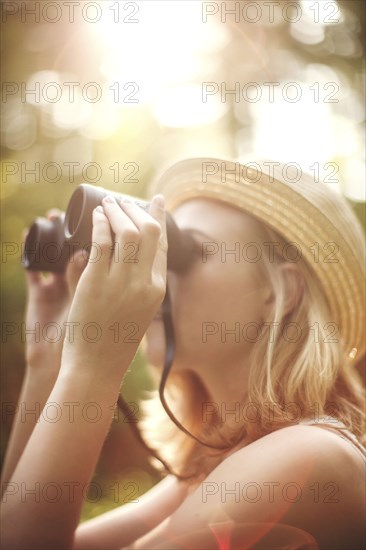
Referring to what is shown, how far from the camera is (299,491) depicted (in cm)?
98

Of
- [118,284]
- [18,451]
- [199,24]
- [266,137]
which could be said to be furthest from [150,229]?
[199,24]

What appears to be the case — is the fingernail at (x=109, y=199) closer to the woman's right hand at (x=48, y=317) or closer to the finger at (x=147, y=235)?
the finger at (x=147, y=235)

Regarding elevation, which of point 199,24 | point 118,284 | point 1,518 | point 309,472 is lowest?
point 1,518

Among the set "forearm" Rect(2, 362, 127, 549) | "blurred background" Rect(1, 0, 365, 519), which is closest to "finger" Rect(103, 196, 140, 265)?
"forearm" Rect(2, 362, 127, 549)

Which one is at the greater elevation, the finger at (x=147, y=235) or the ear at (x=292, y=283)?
the finger at (x=147, y=235)

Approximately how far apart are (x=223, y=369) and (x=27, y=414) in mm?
506

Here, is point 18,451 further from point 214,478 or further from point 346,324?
point 346,324

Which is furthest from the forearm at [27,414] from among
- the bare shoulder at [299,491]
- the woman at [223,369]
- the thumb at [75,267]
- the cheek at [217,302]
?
the bare shoulder at [299,491]

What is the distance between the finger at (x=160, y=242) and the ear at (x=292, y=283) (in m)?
0.34

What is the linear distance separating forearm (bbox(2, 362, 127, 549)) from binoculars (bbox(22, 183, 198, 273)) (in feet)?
1.06

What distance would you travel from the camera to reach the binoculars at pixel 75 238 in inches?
45.7

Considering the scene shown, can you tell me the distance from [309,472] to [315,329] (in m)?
0.37

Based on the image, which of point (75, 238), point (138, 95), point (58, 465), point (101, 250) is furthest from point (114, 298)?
point (138, 95)

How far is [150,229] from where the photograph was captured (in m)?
1.06
